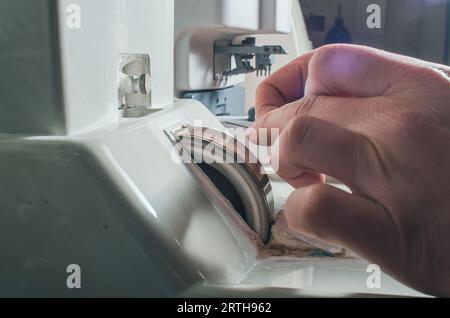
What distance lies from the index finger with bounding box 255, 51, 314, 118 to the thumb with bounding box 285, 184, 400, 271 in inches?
7.3

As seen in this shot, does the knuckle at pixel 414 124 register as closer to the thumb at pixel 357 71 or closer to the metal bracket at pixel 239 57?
the thumb at pixel 357 71

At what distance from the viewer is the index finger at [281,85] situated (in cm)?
60

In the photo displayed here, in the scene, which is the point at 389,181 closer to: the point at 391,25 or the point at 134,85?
the point at 134,85

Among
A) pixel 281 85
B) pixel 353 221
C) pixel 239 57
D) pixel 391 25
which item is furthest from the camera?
pixel 391 25

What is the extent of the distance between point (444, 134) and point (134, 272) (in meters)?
0.26

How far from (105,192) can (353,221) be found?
19 cm

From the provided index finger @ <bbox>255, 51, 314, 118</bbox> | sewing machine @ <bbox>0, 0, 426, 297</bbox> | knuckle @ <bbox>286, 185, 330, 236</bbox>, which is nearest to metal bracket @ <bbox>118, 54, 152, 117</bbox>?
sewing machine @ <bbox>0, 0, 426, 297</bbox>

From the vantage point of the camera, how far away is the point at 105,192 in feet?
1.48

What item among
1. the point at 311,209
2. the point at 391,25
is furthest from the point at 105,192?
the point at 391,25

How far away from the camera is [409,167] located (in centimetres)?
42

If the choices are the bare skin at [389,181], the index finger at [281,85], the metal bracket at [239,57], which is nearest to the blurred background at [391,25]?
the metal bracket at [239,57]

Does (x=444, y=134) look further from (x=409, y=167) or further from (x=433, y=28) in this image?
(x=433, y=28)
